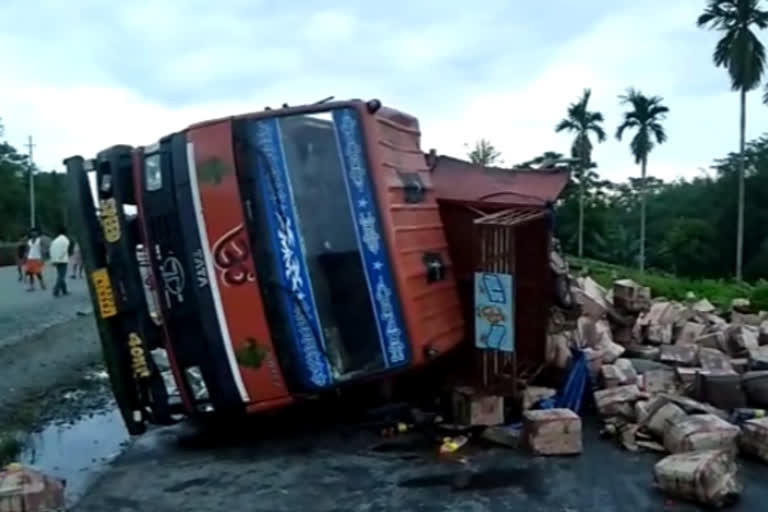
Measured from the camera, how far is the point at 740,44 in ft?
111

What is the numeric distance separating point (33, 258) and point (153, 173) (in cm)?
1385

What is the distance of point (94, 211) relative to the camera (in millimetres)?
6070

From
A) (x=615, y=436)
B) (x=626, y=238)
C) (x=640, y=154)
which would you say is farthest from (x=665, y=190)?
(x=615, y=436)

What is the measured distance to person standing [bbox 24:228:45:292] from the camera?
1828 centimetres

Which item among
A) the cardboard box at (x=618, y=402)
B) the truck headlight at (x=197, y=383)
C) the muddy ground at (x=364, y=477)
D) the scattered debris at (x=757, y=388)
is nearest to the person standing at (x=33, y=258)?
the muddy ground at (x=364, y=477)

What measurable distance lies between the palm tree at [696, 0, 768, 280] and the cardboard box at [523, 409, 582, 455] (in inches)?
1191

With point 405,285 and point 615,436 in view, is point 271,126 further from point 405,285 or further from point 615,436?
point 615,436

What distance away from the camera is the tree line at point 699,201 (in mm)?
34250

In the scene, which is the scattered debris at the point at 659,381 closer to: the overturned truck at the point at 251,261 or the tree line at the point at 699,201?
the overturned truck at the point at 251,261

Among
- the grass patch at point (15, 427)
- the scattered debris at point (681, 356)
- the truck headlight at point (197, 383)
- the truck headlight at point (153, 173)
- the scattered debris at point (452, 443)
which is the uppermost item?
the truck headlight at point (153, 173)

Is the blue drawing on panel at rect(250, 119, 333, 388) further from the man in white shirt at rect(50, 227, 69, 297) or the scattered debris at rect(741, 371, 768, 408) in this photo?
the man in white shirt at rect(50, 227, 69, 297)

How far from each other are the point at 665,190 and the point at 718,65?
113 feet

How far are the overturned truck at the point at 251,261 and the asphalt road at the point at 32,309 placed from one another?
5.68 m

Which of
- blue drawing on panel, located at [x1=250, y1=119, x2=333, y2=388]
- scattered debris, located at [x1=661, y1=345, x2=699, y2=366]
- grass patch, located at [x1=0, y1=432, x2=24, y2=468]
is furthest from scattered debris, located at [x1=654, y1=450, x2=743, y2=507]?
grass patch, located at [x1=0, y1=432, x2=24, y2=468]
